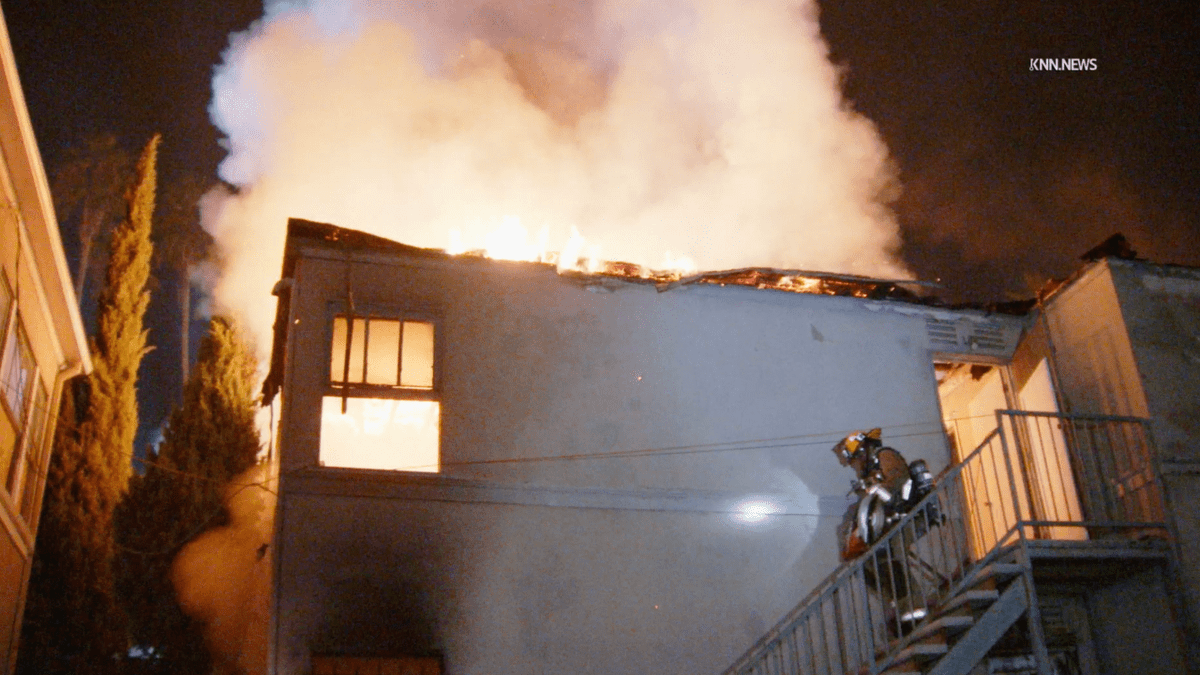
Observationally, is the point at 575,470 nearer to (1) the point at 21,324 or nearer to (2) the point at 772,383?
(2) the point at 772,383

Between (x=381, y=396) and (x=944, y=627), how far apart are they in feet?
18.8

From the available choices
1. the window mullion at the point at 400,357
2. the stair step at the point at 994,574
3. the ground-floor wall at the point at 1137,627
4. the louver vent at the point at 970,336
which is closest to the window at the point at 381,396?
the window mullion at the point at 400,357

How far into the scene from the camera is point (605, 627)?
30.7 ft

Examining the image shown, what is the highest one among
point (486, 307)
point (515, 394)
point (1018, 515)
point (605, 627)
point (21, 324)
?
point (21, 324)

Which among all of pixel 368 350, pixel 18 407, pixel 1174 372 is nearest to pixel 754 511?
pixel 368 350

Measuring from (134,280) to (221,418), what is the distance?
3.42 m

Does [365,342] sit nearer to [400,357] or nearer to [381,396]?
[400,357]

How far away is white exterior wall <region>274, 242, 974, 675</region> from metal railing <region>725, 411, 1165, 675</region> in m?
0.48

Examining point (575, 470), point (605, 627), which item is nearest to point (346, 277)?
point (575, 470)

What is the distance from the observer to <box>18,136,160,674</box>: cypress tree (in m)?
15.1

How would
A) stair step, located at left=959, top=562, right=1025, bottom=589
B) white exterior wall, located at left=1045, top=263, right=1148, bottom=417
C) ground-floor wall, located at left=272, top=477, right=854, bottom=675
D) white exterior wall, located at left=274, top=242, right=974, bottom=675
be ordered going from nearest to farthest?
stair step, located at left=959, top=562, right=1025, bottom=589
ground-floor wall, located at left=272, top=477, right=854, bottom=675
white exterior wall, located at left=274, top=242, right=974, bottom=675
white exterior wall, located at left=1045, top=263, right=1148, bottom=417

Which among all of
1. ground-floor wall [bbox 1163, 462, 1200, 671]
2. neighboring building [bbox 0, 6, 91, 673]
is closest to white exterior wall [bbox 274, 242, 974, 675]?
ground-floor wall [bbox 1163, 462, 1200, 671]

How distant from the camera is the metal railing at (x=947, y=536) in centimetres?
886

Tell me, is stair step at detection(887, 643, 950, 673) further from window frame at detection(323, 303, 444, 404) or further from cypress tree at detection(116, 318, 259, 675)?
cypress tree at detection(116, 318, 259, 675)
